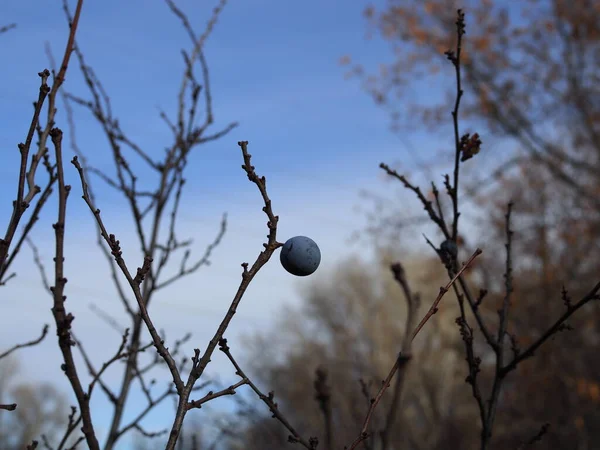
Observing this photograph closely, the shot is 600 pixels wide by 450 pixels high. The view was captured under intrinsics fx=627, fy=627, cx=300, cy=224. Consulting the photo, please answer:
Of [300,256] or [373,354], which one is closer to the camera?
[300,256]

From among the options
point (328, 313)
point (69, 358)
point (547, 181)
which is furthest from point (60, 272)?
point (328, 313)

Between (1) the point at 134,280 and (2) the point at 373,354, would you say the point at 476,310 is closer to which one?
(1) the point at 134,280

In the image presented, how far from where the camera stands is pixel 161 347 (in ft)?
3.67

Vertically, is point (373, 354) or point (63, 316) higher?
point (373, 354)

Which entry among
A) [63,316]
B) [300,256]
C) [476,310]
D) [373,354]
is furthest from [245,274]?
[373,354]

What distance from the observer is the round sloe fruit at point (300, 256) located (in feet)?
4.21

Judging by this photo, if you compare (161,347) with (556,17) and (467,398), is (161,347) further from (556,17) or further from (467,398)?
(467,398)

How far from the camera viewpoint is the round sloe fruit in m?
1.28

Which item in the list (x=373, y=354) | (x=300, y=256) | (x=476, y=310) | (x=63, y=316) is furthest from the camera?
(x=373, y=354)

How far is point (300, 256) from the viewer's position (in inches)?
50.5

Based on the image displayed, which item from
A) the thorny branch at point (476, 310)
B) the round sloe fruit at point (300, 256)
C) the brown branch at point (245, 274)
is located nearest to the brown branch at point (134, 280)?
the brown branch at point (245, 274)

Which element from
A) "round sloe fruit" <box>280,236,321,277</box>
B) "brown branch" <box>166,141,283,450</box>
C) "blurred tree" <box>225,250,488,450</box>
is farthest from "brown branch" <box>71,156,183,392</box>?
"blurred tree" <box>225,250,488,450</box>

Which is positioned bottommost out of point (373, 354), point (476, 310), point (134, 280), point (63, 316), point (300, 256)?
point (63, 316)

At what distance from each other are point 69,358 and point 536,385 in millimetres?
10956
